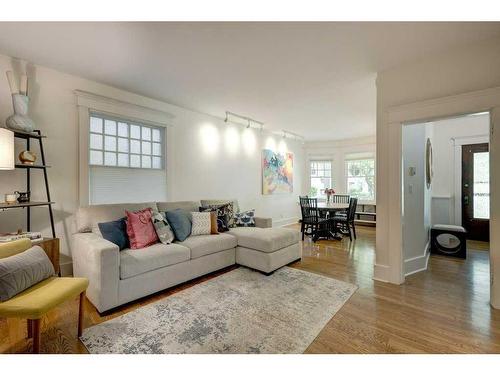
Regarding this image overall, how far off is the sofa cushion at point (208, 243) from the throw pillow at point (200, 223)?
83 millimetres

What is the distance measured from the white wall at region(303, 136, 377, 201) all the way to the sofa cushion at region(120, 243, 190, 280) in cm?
552

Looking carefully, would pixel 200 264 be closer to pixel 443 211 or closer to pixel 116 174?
pixel 116 174

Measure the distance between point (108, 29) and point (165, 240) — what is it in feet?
7.09

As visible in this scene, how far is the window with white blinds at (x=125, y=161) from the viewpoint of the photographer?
3250 mm

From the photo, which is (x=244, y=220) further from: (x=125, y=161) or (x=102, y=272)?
(x=102, y=272)

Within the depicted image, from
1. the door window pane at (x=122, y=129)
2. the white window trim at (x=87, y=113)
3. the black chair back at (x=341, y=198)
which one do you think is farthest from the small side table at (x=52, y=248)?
the black chair back at (x=341, y=198)

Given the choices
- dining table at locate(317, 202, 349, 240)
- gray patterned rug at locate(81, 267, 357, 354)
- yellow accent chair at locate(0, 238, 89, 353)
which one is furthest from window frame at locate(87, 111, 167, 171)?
dining table at locate(317, 202, 349, 240)

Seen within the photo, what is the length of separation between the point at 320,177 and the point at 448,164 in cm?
319

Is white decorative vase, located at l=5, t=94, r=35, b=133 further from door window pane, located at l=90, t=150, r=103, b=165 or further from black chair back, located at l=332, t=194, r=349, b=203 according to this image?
black chair back, located at l=332, t=194, r=349, b=203

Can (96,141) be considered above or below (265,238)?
above

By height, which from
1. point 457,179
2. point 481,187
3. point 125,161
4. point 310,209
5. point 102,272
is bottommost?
point 102,272

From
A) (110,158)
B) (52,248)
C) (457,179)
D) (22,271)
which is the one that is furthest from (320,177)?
(22,271)

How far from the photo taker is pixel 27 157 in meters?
2.47
